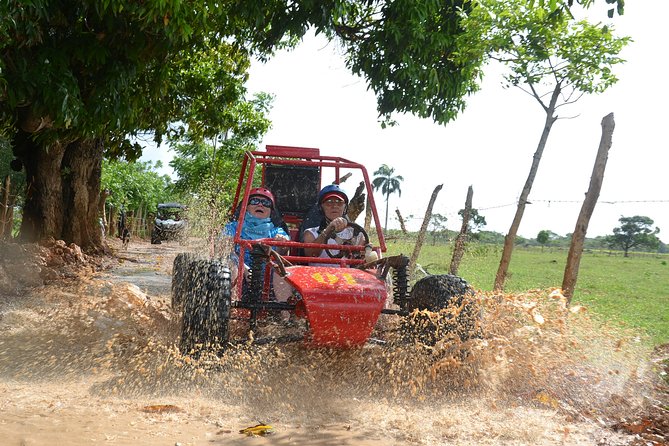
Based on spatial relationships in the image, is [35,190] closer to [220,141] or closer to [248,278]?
[248,278]

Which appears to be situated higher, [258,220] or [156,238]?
[258,220]

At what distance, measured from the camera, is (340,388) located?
13.5 feet

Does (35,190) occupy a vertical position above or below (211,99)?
below

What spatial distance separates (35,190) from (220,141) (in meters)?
13.3

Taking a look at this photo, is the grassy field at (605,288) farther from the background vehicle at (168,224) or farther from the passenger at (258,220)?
the background vehicle at (168,224)

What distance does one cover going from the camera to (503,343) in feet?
14.0

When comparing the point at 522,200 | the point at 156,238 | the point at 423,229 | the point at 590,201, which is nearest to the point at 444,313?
the point at 590,201

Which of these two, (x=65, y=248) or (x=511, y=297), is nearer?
(x=511, y=297)

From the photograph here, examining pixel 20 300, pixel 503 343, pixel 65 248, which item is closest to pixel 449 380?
pixel 503 343

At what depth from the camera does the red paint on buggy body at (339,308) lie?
12.4 ft

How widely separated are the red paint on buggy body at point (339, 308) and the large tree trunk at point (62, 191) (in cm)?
728

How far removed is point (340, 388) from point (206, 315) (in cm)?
103

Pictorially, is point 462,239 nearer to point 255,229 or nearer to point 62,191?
point 255,229

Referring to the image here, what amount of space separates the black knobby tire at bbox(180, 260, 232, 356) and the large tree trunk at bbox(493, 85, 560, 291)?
421 centimetres
